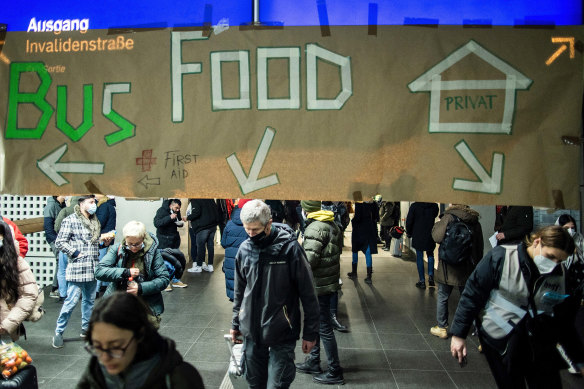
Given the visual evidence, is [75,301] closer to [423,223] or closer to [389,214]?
[423,223]

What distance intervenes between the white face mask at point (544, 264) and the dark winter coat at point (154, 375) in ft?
7.89

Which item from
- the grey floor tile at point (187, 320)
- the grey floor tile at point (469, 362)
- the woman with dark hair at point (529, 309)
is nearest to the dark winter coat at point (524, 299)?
the woman with dark hair at point (529, 309)

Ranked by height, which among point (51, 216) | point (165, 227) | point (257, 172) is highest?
point (257, 172)

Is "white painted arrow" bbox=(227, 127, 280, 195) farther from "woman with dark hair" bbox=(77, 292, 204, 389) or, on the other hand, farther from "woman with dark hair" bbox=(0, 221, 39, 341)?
"woman with dark hair" bbox=(0, 221, 39, 341)

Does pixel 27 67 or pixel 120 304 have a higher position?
pixel 27 67

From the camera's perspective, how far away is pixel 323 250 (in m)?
5.40

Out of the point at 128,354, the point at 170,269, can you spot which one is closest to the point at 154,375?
the point at 128,354

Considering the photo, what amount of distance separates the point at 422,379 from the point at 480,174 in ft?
12.2

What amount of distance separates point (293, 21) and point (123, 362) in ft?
5.90

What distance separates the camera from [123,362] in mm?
2037

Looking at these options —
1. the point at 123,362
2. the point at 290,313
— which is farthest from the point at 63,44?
the point at 290,313

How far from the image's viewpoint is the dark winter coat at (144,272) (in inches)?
179

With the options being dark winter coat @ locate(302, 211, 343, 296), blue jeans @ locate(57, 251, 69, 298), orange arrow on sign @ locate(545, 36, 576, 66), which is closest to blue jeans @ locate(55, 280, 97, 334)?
blue jeans @ locate(57, 251, 69, 298)

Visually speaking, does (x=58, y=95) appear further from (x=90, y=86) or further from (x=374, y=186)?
(x=374, y=186)
